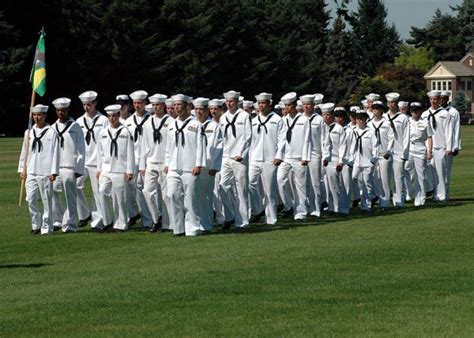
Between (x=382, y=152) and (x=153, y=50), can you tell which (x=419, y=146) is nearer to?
(x=382, y=152)

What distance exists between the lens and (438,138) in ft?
99.3

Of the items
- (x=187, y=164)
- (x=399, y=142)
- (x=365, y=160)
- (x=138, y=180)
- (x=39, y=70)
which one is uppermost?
(x=39, y=70)

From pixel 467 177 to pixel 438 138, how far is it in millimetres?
9831

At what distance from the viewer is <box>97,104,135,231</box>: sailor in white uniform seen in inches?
926

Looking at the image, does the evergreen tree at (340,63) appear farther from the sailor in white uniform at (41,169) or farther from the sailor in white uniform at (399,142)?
the sailor in white uniform at (41,169)

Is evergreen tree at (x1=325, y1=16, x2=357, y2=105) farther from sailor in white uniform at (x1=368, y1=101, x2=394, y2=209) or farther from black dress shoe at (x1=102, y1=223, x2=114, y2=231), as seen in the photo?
black dress shoe at (x1=102, y1=223, x2=114, y2=231)

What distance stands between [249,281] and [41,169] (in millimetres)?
8283

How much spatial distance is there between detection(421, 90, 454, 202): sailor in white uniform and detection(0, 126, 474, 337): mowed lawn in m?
5.95

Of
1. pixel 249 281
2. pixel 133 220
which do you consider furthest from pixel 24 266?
pixel 133 220

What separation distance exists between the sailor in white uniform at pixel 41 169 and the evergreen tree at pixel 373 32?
16641cm

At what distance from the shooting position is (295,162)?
84.5 ft

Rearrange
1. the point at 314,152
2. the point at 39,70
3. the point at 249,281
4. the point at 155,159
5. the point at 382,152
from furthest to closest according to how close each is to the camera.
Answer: the point at 382,152 < the point at 39,70 < the point at 314,152 < the point at 155,159 < the point at 249,281

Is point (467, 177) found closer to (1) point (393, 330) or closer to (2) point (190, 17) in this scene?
(1) point (393, 330)

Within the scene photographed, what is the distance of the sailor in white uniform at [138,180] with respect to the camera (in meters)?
23.7
